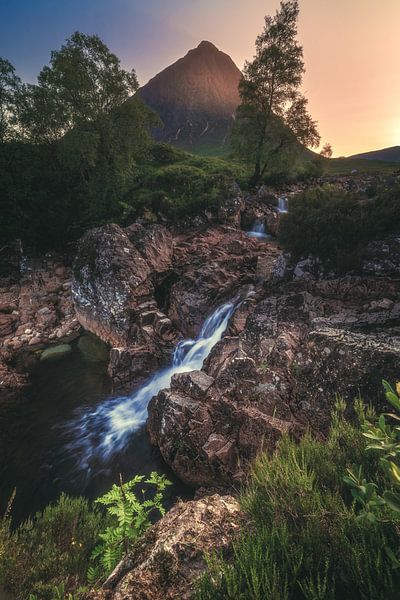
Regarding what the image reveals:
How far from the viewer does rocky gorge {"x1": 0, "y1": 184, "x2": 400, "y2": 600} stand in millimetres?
3410

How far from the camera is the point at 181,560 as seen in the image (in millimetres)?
2734

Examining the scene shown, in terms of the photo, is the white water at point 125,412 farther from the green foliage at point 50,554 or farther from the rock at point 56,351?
the rock at point 56,351

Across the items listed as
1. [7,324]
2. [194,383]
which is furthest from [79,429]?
[7,324]

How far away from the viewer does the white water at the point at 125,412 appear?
9.33 m

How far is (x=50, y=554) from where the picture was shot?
453 cm

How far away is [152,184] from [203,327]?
17.5 meters

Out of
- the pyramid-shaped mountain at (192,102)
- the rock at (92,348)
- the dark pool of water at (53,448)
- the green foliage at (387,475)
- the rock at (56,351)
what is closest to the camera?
the green foliage at (387,475)

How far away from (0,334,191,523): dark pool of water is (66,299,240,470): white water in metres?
0.41

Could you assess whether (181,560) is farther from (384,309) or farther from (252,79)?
(252,79)

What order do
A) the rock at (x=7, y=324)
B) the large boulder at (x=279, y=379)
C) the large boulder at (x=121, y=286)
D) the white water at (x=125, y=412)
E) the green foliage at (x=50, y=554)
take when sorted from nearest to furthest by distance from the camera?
the green foliage at (x=50, y=554) < the large boulder at (x=279, y=379) < the white water at (x=125, y=412) < the large boulder at (x=121, y=286) < the rock at (x=7, y=324)

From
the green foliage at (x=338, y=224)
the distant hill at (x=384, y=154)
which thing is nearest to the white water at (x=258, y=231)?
the green foliage at (x=338, y=224)

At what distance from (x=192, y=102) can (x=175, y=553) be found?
20848 cm

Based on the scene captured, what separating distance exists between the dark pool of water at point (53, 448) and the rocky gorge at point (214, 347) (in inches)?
28.9

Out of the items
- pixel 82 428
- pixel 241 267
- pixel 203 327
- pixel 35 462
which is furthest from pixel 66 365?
pixel 241 267
